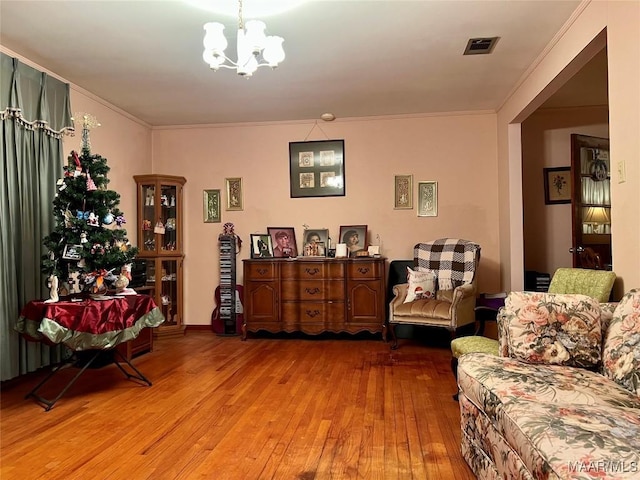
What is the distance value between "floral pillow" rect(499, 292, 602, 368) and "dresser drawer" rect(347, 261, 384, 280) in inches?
102

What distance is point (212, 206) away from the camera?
A: 5590 millimetres

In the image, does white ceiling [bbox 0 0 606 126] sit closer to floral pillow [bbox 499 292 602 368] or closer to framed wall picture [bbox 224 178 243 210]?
framed wall picture [bbox 224 178 243 210]

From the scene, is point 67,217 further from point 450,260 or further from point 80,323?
point 450,260

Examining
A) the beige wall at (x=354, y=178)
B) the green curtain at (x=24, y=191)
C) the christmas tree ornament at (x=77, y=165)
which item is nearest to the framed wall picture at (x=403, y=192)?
the beige wall at (x=354, y=178)

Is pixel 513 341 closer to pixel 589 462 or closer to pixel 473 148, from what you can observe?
pixel 589 462

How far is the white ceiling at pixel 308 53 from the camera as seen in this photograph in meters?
2.87

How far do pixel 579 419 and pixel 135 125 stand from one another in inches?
208

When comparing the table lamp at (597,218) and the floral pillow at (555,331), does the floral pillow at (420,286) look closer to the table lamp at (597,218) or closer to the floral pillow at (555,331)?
the table lamp at (597,218)

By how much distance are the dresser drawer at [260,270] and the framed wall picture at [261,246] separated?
379 millimetres

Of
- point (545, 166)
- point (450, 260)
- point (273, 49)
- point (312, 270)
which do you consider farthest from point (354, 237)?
point (273, 49)

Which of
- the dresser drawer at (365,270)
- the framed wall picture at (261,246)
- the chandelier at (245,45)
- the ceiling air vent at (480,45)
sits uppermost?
the ceiling air vent at (480,45)

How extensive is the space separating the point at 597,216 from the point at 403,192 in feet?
6.82

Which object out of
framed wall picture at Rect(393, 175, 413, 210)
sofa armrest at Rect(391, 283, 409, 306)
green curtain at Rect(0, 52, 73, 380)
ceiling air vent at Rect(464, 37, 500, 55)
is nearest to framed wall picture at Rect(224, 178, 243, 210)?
framed wall picture at Rect(393, 175, 413, 210)

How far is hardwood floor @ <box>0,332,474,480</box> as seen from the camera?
2.10 metres
